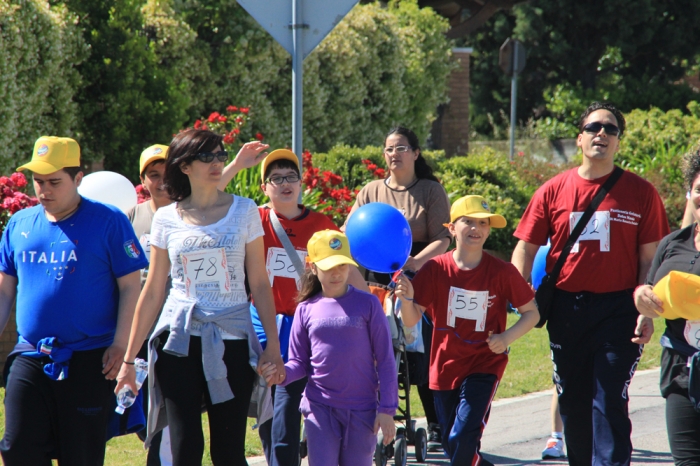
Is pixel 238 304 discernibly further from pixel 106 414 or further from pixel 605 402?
pixel 605 402

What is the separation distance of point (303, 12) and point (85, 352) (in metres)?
2.43

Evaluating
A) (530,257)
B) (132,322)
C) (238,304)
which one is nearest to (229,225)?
(238,304)

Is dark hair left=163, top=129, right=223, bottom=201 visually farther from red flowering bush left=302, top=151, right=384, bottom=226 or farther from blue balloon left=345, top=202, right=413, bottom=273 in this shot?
red flowering bush left=302, top=151, right=384, bottom=226

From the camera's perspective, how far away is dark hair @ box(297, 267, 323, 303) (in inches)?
187

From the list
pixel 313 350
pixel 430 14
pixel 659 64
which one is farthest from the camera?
pixel 659 64

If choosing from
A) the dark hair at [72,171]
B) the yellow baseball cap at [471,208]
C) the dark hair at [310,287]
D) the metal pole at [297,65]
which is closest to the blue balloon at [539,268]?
the yellow baseball cap at [471,208]

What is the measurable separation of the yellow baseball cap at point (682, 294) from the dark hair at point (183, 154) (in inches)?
86.4

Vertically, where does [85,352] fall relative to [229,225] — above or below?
below

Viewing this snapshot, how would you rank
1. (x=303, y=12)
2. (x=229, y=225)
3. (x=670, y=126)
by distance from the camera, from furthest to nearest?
(x=670, y=126)
(x=303, y=12)
(x=229, y=225)

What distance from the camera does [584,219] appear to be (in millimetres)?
4996

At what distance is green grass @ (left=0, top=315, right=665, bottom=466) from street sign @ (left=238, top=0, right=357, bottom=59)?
2.80m

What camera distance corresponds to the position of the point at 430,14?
19484mm

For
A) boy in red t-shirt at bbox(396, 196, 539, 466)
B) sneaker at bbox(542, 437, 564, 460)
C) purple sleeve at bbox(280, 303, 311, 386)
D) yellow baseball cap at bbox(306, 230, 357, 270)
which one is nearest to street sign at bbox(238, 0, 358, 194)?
yellow baseball cap at bbox(306, 230, 357, 270)

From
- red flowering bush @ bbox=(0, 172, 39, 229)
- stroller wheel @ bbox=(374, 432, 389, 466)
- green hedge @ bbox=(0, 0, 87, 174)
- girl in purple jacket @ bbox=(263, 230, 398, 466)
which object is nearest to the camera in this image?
girl in purple jacket @ bbox=(263, 230, 398, 466)
